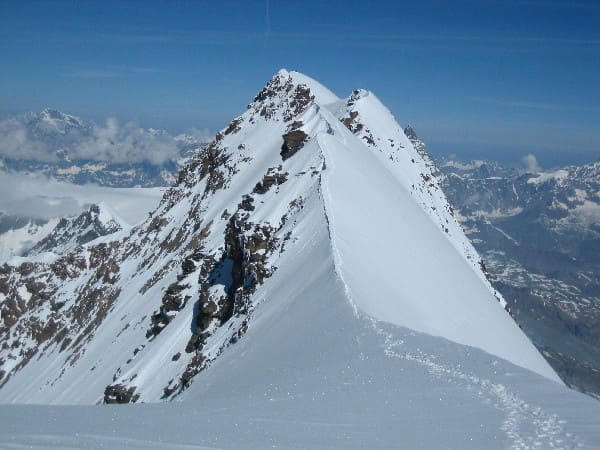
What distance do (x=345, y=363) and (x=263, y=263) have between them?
1840 cm

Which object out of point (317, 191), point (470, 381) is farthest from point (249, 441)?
point (317, 191)

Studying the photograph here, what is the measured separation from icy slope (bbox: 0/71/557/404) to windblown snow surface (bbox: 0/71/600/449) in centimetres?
25

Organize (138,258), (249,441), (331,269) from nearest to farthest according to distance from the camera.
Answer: (249,441) < (331,269) < (138,258)

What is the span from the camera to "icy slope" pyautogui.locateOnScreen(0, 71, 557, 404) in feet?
91.7

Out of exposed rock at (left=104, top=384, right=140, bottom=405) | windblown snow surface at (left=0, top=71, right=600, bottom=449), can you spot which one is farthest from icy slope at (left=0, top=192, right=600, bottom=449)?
exposed rock at (left=104, top=384, right=140, bottom=405)

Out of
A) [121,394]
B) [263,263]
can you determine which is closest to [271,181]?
[263,263]

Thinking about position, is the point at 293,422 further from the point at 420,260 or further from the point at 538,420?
the point at 420,260

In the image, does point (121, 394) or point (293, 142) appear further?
point (293, 142)

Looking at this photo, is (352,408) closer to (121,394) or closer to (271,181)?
(121,394)

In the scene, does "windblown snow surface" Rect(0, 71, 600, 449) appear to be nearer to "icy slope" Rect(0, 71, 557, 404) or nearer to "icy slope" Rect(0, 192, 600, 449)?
"icy slope" Rect(0, 192, 600, 449)

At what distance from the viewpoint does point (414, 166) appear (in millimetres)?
83812

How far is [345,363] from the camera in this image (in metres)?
14.5

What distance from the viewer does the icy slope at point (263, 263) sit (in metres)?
27.9

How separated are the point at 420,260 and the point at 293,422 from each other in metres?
27.0
